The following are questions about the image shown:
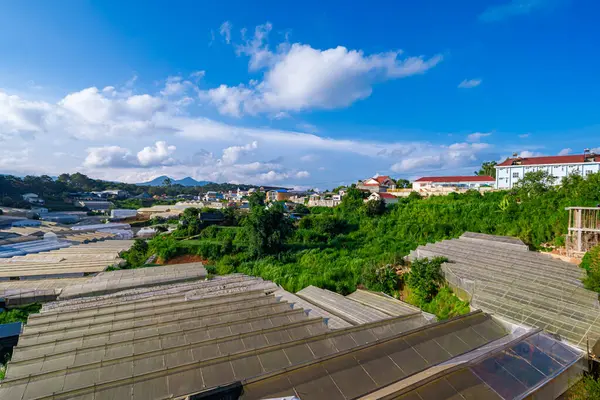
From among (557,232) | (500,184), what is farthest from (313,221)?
(500,184)

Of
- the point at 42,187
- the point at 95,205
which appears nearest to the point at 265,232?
the point at 95,205

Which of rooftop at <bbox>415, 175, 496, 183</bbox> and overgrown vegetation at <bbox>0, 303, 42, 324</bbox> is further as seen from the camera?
rooftop at <bbox>415, 175, 496, 183</bbox>

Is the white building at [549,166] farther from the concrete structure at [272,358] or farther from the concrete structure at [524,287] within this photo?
the concrete structure at [272,358]

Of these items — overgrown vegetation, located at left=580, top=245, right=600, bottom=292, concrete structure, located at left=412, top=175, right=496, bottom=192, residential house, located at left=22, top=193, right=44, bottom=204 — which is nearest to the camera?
overgrown vegetation, located at left=580, top=245, right=600, bottom=292

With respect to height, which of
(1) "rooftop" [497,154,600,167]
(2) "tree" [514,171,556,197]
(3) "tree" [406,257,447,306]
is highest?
(1) "rooftop" [497,154,600,167]

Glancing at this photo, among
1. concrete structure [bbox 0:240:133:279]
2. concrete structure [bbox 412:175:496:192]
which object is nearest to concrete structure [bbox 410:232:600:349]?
concrete structure [bbox 0:240:133:279]

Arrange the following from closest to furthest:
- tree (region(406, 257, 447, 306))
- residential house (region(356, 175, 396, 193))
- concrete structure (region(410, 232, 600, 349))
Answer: concrete structure (region(410, 232, 600, 349)) < tree (region(406, 257, 447, 306)) < residential house (region(356, 175, 396, 193))

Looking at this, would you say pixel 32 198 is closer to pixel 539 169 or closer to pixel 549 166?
pixel 539 169

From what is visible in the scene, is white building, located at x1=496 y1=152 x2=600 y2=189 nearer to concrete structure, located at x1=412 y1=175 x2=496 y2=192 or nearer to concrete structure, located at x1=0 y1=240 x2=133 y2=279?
concrete structure, located at x1=412 y1=175 x2=496 y2=192
